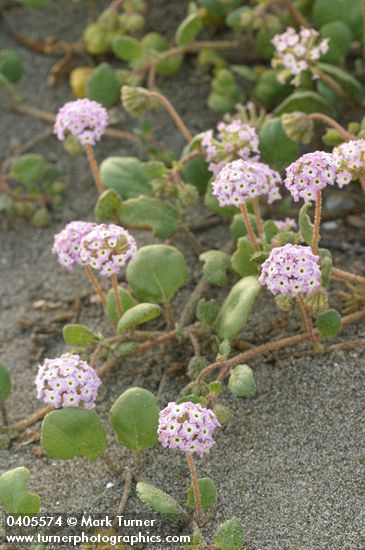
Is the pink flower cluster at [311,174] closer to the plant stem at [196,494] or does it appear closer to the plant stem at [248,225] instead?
the plant stem at [248,225]

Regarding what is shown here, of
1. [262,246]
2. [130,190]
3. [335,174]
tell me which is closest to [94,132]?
[130,190]

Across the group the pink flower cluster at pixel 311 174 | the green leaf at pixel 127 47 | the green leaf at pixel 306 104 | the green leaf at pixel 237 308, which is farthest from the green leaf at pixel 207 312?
the green leaf at pixel 127 47

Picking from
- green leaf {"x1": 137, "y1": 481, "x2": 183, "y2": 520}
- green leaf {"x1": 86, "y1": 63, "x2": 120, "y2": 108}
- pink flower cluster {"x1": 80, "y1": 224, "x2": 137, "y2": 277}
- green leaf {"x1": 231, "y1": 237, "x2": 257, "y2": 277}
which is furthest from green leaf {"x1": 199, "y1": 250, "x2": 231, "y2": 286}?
green leaf {"x1": 86, "y1": 63, "x2": 120, "y2": 108}

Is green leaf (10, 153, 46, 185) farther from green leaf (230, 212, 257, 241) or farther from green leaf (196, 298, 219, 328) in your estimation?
green leaf (196, 298, 219, 328)

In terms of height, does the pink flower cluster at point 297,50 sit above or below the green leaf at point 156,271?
above

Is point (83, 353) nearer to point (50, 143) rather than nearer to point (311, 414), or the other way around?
point (311, 414)

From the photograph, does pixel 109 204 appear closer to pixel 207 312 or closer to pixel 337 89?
pixel 207 312
